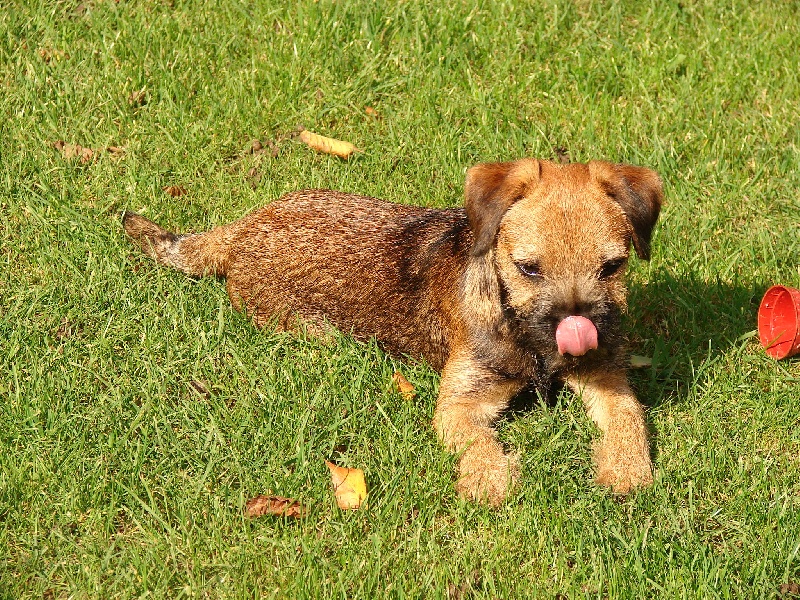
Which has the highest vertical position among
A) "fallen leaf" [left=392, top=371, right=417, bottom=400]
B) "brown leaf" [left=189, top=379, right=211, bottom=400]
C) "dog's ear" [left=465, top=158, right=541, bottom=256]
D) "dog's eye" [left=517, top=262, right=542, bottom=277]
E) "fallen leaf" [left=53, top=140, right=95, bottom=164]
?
"dog's ear" [left=465, top=158, right=541, bottom=256]

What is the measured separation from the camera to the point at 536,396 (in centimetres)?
536

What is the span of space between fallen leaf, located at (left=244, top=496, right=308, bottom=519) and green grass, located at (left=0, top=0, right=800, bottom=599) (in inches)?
1.7

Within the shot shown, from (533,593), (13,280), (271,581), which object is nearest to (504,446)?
(533,593)

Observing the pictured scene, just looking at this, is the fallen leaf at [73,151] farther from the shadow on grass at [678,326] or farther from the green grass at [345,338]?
the shadow on grass at [678,326]

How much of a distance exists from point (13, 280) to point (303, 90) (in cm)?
249

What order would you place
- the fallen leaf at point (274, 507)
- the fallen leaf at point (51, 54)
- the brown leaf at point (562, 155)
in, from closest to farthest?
the fallen leaf at point (274, 507), the brown leaf at point (562, 155), the fallen leaf at point (51, 54)

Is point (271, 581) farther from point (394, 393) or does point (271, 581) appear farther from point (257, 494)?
point (394, 393)

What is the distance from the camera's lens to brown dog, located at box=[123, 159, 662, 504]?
180 inches

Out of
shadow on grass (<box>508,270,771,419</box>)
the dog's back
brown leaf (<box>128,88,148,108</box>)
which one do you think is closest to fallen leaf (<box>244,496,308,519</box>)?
the dog's back

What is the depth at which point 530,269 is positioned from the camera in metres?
4.62

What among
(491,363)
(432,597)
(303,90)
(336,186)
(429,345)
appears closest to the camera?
(432,597)

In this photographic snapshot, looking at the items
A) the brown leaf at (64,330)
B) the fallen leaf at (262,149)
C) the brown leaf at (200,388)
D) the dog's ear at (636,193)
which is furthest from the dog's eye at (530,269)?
the fallen leaf at (262,149)

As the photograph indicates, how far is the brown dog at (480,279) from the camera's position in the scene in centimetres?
457

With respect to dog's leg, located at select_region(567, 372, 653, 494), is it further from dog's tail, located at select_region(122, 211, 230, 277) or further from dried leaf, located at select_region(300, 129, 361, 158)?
dried leaf, located at select_region(300, 129, 361, 158)
